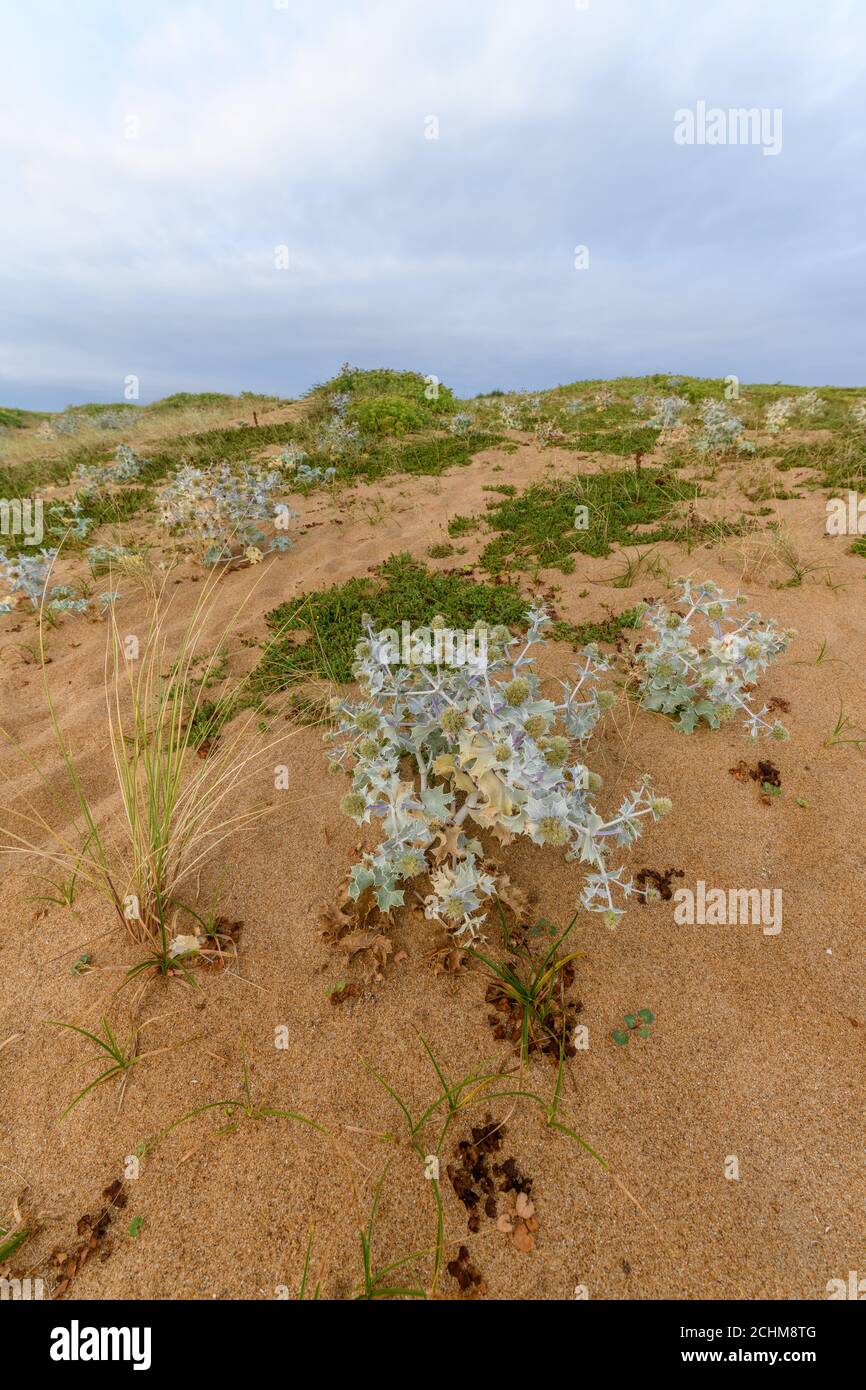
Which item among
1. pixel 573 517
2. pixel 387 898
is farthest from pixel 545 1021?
pixel 573 517

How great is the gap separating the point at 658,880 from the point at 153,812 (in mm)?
2645

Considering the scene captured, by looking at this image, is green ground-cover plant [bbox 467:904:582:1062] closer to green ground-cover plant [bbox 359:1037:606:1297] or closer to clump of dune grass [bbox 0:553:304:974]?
green ground-cover plant [bbox 359:1037:606:1297]

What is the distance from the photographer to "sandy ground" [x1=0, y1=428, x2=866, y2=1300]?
199 cm

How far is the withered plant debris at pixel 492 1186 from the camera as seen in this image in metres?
2.03

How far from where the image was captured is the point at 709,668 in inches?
157

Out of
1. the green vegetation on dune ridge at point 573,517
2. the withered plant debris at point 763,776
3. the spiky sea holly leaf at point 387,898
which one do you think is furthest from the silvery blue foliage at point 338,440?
the spiky sea holly leaf at point 387,898

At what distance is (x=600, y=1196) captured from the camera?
2.10 meters

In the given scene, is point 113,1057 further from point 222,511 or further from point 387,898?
point 222,511

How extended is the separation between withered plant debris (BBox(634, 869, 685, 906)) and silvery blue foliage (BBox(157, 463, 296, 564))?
5382 mm

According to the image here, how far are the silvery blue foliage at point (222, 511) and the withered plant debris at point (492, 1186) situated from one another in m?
6.03

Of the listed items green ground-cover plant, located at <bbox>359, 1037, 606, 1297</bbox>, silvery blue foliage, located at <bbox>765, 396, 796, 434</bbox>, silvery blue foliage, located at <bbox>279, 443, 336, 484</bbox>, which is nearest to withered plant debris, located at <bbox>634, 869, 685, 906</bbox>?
green ground-cover plant, located at <bbox>359, 1037, 606, 1297</bbox>

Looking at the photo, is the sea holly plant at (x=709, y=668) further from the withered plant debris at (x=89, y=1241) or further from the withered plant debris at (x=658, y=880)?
the withered plant debris at (x=89, y=1241)
